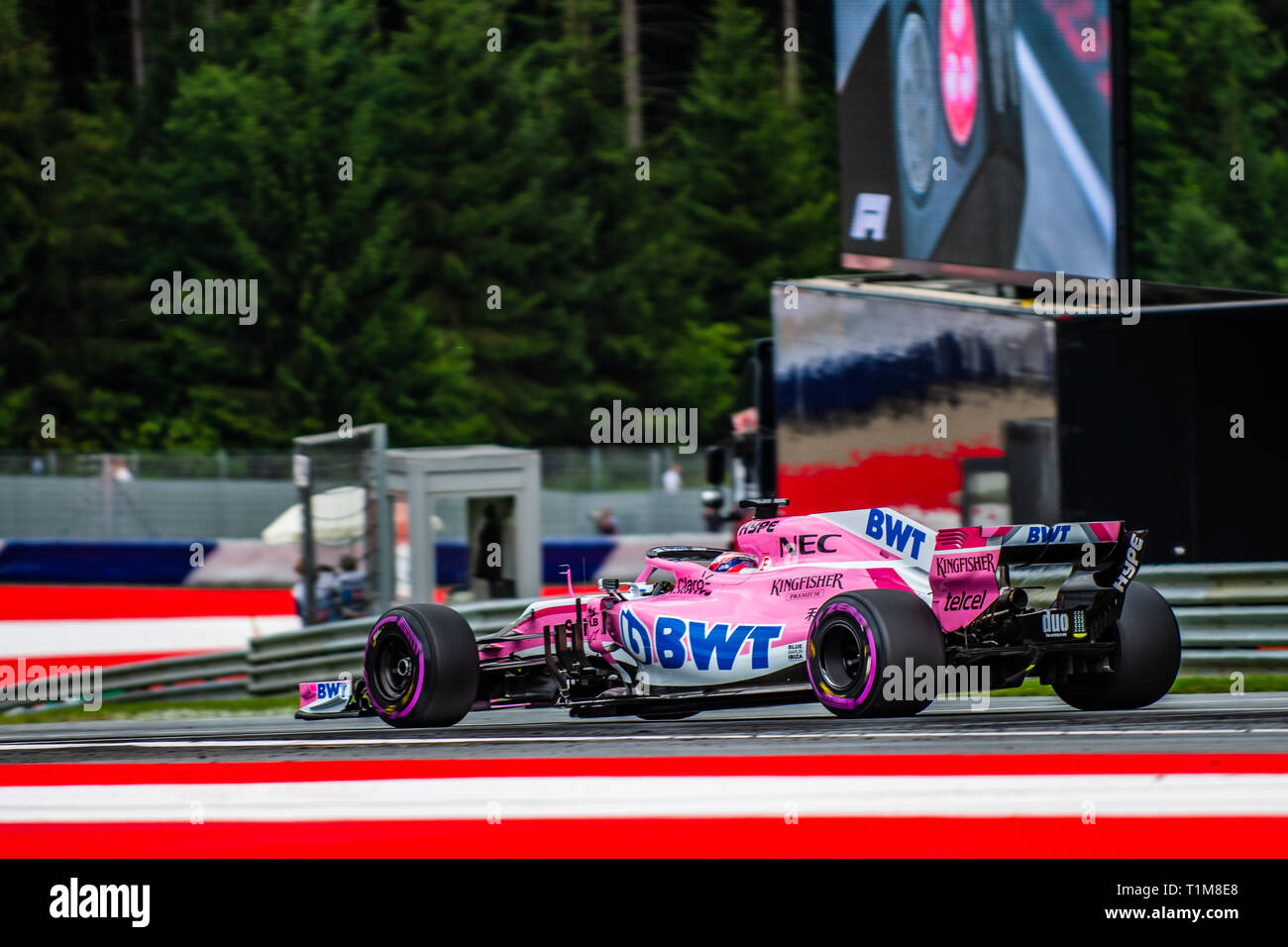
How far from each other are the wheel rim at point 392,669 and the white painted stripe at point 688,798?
55.6 inches

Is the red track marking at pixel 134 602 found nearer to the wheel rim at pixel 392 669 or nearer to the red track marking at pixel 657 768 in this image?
the wheel rim at pixel 392 669

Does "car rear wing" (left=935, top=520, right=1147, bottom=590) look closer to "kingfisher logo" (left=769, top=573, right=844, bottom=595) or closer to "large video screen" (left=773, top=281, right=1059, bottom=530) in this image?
"kingfisher logo" (left=769, top=573, right=844, bottom=595)

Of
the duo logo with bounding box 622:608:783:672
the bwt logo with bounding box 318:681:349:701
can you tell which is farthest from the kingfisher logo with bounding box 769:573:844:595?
the bwt logo with bounding box 318:681:349:701

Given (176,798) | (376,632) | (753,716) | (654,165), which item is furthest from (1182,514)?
(654,165)

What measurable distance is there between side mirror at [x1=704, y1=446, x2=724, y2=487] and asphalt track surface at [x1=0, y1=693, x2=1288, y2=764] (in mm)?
4880

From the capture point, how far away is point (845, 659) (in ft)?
25.4

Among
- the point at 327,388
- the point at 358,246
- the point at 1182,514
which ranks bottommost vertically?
the point at 1182,514

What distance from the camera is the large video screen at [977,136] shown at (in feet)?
42.1

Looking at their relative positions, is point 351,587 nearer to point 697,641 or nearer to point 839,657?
point 697,641

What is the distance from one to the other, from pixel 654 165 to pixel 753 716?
144 feet

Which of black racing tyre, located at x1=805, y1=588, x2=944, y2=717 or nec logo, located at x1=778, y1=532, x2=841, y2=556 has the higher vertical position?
nec logo, located at x1=778, y1=532, x2=841, y2=556

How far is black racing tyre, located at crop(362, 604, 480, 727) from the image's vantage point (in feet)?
29.0
